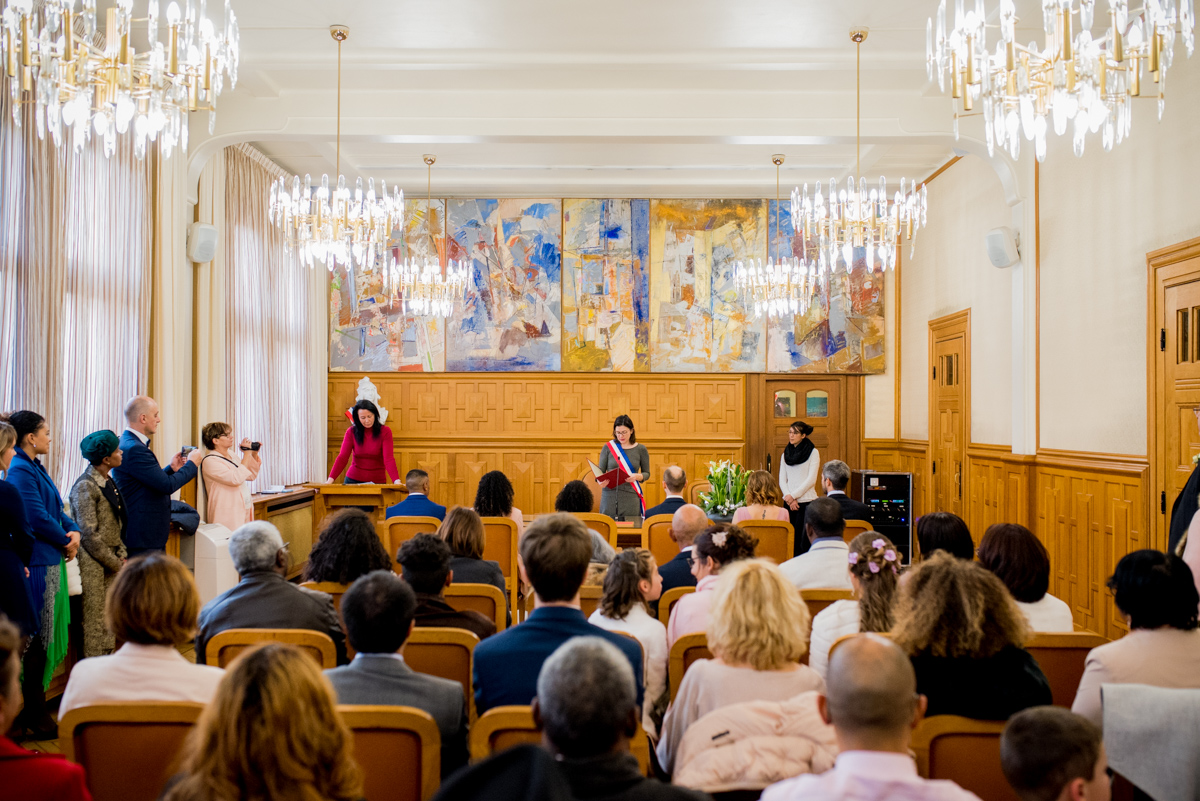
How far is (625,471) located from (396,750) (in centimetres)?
634

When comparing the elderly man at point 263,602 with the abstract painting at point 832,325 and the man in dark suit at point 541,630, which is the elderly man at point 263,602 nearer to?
the man in dark suit at point 541,630

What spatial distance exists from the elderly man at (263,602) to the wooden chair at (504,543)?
2260 mm

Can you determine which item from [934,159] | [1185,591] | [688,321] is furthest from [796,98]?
[1185,591]

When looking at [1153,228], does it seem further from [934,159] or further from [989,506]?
[934,159]

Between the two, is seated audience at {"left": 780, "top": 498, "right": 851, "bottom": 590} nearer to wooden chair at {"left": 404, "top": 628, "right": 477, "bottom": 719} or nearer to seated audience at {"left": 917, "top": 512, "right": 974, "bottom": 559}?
seated audience at {"left": 917, "top": 512, "right": 974, "bottom": 559}

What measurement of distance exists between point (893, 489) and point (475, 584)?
26.1 ft

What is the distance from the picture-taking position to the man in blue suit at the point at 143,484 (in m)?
5.57

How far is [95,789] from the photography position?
2193 millimetres

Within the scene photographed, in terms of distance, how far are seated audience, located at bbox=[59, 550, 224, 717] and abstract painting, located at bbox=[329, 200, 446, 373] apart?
923cm

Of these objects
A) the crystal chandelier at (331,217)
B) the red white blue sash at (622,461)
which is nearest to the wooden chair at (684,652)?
the crystal chandelier at (331,217)

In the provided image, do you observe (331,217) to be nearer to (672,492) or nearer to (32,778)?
(672,492)

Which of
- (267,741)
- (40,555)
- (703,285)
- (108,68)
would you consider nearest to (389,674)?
(267,741)

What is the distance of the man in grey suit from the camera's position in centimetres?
236

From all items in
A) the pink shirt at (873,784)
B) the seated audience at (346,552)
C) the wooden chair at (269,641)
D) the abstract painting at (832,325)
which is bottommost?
the wooden chair at (269,641)
